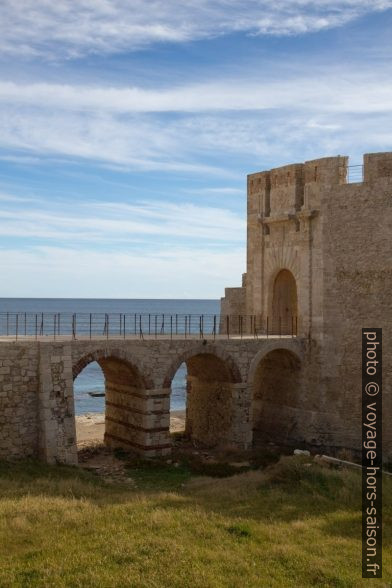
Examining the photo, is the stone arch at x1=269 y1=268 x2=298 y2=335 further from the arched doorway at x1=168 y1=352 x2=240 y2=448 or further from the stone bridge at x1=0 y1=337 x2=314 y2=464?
the arched doorway at x1=168 y1=352 x2=240 y2=448

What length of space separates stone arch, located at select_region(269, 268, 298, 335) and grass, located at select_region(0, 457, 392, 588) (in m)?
10.6

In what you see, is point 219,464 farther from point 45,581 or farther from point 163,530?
point 45,581

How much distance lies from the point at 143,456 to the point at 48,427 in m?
4.59

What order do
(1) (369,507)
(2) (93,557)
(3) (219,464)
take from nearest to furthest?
(2) (93,557) < (1) (369,507) < (3) (219,464)

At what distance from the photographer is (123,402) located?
1029 inches

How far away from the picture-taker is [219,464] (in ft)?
80.8

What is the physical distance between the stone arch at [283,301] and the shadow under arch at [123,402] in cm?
813

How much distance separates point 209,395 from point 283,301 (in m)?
6.06

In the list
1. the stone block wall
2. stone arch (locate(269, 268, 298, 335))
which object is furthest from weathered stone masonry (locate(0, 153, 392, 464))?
the stone block wall

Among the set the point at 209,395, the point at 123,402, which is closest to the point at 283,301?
the point at 209,395

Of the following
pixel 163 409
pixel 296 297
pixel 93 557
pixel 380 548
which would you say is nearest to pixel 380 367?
pixel 296 297

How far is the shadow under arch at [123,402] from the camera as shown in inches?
976

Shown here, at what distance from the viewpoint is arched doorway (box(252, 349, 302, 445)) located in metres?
28.5

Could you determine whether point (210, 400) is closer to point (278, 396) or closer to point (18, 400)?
point (278, 396)
